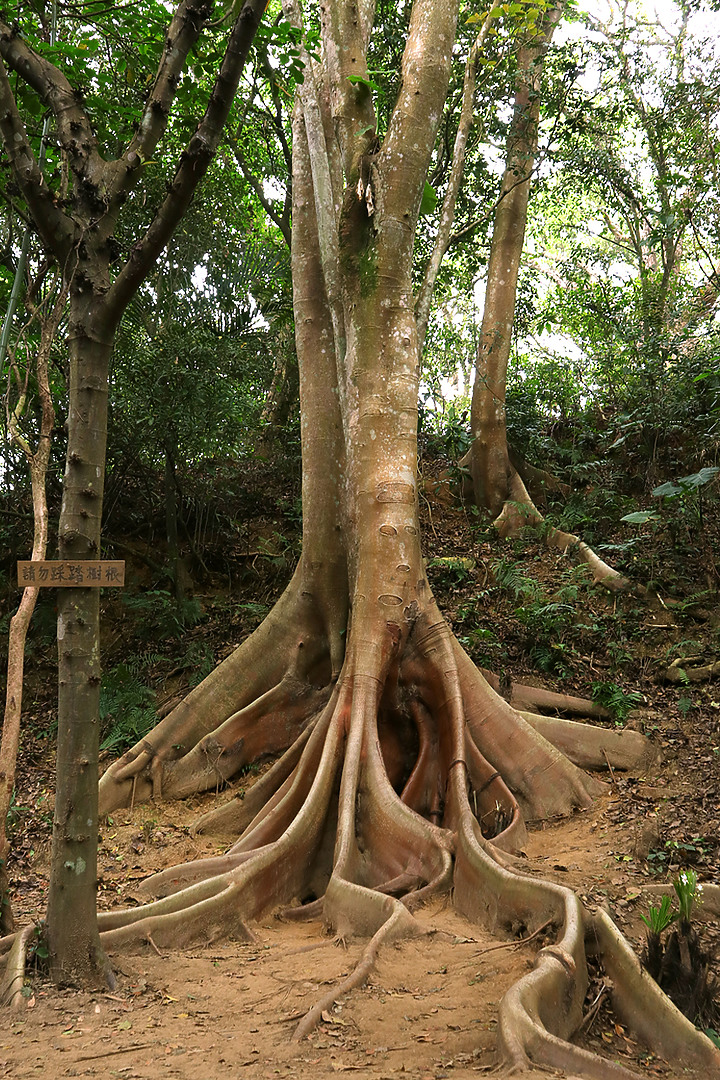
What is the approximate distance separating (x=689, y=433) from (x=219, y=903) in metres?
9.44

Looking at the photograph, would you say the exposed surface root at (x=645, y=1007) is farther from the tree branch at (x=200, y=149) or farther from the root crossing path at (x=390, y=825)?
the tree branch at (x=200, y=149)

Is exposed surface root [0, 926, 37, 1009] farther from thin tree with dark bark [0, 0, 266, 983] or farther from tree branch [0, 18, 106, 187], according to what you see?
tree branch [0, 18, 106, 187]

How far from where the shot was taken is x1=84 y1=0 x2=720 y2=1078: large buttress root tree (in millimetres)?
5000

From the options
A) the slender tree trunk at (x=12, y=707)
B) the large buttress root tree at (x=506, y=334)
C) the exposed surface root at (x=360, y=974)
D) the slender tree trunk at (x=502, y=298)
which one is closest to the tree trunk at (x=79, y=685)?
the slender tree trunk at (x=12, y=707)

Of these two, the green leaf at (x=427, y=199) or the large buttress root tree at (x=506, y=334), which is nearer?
the green leaf at (x=427, y=199)

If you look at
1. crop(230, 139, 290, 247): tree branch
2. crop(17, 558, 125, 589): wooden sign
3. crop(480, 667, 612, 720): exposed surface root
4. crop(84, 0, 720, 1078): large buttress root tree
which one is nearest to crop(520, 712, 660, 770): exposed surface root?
crop(84, 0, 720, 1078): large buttress root tree

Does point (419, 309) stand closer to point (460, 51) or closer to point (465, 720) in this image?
point (465, 720)

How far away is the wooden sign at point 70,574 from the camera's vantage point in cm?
408

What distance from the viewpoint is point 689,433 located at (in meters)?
11.5

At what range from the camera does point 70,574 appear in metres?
4.14

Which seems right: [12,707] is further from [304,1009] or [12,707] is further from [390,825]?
[390,825]

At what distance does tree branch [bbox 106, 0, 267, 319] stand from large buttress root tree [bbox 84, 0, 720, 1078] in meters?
3.20

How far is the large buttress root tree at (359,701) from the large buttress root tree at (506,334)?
10.6 feet

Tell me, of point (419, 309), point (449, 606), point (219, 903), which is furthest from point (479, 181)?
point (219, 903)
